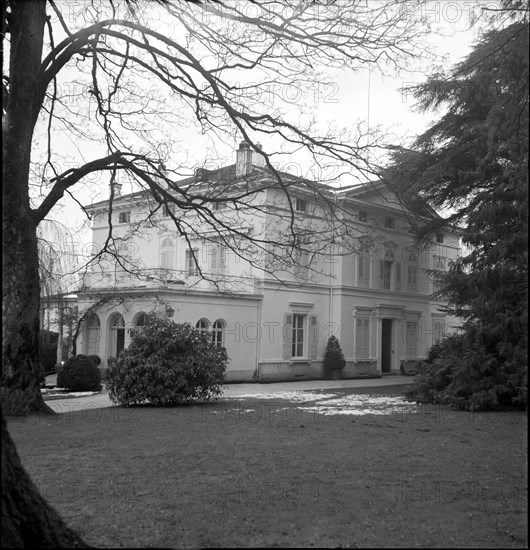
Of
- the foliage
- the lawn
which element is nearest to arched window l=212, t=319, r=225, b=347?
the foliage

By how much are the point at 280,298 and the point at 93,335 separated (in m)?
8.07

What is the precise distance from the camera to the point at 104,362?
27.7m

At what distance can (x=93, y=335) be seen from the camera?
28.5 metres

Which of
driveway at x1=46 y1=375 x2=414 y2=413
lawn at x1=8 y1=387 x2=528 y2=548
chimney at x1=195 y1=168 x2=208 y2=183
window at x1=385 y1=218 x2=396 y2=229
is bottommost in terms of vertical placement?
driveway at x1=46 y1=375 x2=414 y2=413

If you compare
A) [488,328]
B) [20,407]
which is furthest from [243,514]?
[488,328]

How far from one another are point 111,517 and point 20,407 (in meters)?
8.21

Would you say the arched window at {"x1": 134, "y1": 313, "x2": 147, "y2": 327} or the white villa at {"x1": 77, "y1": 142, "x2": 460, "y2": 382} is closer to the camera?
the white villa at {"x1": 77, "y1": 142, "x2": 460, "y2": 382}

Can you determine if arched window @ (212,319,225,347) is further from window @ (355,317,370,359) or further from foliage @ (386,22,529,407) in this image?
foliage @ (386,22,529,407)

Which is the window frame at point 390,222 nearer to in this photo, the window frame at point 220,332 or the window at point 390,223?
the window at point 390,223

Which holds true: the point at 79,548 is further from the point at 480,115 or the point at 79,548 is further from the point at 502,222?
the point at 480,115

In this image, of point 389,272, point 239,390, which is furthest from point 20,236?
point 389,272

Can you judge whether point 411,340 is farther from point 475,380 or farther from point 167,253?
point 475,380

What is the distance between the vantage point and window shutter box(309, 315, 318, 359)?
98.3 ft

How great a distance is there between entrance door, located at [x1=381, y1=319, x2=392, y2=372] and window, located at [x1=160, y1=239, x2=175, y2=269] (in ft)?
36.6
